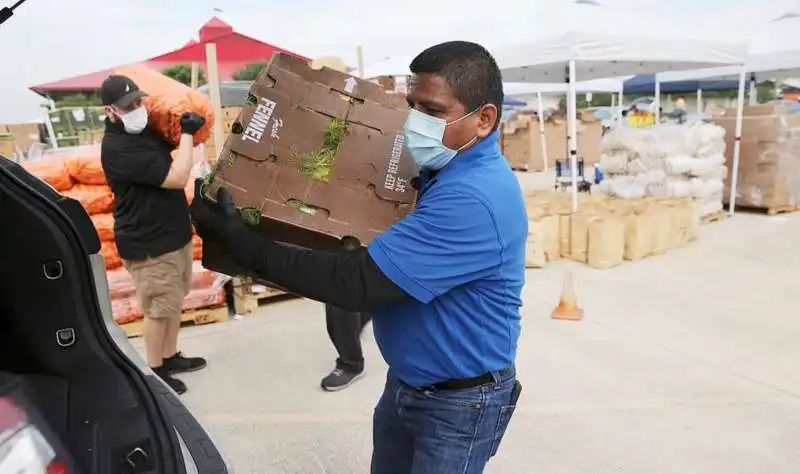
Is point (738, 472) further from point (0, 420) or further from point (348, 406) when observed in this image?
point (0, 420)

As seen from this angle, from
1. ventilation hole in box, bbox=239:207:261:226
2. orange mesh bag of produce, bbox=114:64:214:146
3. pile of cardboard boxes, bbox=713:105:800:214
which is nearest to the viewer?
ventilation hole in box, bbox=239:207:261:226

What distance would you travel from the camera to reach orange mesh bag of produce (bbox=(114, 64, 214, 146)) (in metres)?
3.54

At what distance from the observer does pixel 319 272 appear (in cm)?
155

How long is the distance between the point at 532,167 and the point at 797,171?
26.2ft

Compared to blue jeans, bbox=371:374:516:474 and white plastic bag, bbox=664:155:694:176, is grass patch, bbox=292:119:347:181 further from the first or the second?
white plastic bag, bbox=664:155:694:176

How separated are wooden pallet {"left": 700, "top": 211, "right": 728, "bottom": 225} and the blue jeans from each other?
26.7 ft

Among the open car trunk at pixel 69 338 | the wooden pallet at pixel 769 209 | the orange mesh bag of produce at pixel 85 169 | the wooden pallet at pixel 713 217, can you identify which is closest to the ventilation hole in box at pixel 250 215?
the open car trunk at pixel 69 338

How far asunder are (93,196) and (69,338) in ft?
11.5

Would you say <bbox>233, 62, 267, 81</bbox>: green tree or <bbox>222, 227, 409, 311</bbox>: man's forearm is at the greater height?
<bbox>233, 62, 267, 81</bbox>: green tree

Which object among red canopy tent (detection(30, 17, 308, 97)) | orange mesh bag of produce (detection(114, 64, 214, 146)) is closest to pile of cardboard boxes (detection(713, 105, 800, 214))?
red canopy tent (detection(30, 17, 308, 97))

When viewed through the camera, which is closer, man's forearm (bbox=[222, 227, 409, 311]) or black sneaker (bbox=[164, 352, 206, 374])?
man's forearm (bbox=[222, 227, 409, 311])

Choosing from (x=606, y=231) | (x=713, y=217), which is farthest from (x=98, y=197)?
(x=713, y=217)

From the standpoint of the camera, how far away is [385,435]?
1899 mm

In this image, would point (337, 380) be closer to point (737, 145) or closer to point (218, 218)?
point (218, 218)
